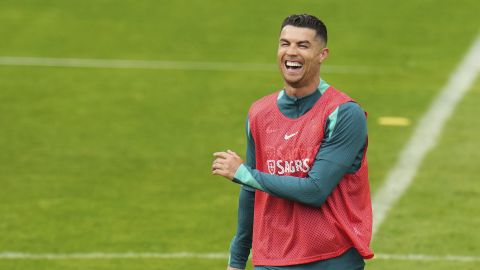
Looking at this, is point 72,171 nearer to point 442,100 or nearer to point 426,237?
point 426,237

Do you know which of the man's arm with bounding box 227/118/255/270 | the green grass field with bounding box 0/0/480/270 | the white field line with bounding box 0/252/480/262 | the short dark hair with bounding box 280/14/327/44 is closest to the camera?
the short dark hair with bounding box 280/14/327/44

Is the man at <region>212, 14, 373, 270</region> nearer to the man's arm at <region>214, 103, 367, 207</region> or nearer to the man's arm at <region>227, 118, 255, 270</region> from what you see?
the man's arm at <region>214, 103, 367, 207</region>

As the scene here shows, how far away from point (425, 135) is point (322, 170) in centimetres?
865

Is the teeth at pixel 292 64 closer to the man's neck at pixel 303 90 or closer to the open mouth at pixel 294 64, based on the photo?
the open mouth at pixel 294 64

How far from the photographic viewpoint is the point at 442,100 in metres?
16.5

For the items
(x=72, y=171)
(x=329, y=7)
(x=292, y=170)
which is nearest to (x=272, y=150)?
(x=292, y=170)

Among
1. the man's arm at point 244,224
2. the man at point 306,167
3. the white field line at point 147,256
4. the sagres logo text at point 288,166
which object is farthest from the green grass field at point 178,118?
the sagres logo text at point 288,166

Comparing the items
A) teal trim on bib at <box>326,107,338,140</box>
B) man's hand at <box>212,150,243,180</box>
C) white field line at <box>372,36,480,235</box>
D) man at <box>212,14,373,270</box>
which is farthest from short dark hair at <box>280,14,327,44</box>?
white field line at <box>372,36,480,235</box>

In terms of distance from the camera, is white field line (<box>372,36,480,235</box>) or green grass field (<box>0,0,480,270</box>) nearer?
green grass field (<box>0,0,480,270</box>)

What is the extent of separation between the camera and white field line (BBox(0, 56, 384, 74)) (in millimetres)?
17984

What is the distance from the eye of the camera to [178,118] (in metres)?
15.8

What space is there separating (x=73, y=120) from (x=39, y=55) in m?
3.24

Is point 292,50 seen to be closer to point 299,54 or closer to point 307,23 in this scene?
point 299,54

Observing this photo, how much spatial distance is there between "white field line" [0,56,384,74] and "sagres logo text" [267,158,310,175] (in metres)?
11.1
